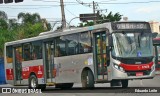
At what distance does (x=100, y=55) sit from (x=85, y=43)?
1.27 meters

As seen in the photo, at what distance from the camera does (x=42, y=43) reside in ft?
82.5

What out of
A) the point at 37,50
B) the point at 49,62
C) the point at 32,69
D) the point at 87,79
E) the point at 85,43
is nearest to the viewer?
the point at 87,79

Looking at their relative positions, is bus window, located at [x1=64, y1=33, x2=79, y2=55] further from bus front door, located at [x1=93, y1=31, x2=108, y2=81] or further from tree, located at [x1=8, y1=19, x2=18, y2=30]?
tree, located at [x1=8, y1=19, x2=18, y2=30]

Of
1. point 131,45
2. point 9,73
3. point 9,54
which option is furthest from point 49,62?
point 131,45

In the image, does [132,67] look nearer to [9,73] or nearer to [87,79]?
[87,79]

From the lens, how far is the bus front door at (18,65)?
2756 cm

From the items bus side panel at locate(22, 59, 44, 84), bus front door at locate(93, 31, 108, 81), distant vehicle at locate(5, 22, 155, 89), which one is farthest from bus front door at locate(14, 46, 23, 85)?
bus front door at locate(93, 31, 108, 81)

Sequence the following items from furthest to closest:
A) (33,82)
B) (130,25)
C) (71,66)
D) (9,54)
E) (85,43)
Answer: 1. (9,54)
2. (33,82)
3. (71,66)
4. (85,43)
5. (130,25)

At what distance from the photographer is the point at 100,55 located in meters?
20.5

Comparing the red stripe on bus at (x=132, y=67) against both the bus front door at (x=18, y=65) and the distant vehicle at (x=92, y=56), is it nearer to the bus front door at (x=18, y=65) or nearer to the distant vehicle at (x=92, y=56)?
the distant vehicle at (x=92, y=56)

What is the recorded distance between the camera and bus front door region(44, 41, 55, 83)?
24297mm

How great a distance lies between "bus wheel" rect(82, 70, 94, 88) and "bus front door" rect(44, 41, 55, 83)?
3.19 metres

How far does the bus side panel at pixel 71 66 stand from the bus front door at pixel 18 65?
14.8 ft

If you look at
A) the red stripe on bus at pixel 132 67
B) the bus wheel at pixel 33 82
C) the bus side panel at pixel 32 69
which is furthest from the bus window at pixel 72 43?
the bus wheel at pixel 33 82
